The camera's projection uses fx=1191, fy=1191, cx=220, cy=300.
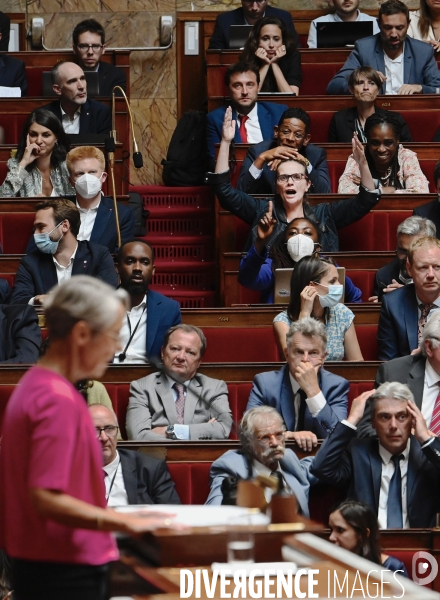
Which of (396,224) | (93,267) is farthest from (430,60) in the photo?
(93,267)

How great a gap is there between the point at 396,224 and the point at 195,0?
7.42 feet

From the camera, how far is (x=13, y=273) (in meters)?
3.87

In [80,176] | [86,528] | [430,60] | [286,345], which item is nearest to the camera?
[86,528]

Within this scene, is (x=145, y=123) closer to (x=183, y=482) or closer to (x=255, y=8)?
(x=255, y=8)

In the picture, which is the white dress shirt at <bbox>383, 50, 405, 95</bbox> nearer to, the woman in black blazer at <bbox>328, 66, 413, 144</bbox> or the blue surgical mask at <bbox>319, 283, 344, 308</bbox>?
the woman in black blazer at <bbox>328, 66, 413, 144</bbox>

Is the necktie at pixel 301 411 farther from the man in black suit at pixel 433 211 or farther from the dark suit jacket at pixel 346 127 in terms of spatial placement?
the dark suit jacket at pixel 346 127

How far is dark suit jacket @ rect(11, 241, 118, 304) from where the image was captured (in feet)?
12.1

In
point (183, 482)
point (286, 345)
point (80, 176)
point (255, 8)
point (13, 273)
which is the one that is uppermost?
point (255, 8)

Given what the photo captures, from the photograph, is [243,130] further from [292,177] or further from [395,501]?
[395,501]

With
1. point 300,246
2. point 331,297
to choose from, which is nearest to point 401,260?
point 300,246

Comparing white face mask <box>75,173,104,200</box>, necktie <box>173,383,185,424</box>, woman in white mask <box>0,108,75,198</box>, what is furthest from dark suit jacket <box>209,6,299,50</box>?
necktie <box>173,383,185,424</box>

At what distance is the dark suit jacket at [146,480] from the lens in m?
2.82

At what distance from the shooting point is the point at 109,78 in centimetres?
513

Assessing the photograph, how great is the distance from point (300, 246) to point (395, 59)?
1757 mm
